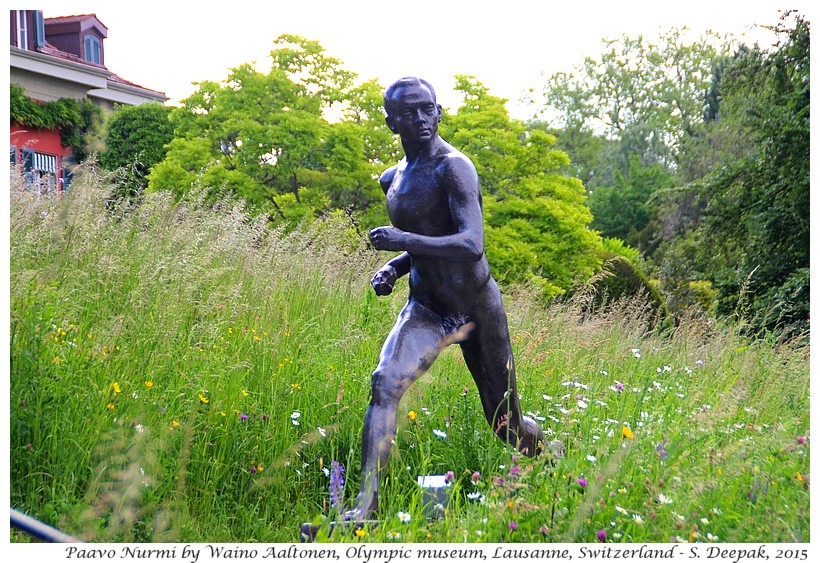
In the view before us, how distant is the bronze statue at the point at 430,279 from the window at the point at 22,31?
17097 mm

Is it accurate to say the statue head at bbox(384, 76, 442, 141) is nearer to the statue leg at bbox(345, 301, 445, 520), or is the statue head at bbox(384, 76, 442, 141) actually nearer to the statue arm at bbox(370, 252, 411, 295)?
the statue arm at bbox(370, 252, 411, 295)

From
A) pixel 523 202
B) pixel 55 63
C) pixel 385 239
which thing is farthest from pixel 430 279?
pixel 55 63

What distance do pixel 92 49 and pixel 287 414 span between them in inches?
790

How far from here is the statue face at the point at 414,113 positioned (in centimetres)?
418

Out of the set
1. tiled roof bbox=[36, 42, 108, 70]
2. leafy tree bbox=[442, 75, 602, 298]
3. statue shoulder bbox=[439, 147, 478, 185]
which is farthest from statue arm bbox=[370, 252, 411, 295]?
tiled roof bbox=[36, 42, 108, 70]

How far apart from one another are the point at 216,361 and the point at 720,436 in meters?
2.92

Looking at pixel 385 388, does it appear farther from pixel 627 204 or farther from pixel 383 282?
pixel 627 204

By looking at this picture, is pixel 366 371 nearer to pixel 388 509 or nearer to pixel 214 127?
pixel 388 509

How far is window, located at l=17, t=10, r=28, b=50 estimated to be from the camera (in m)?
19.0

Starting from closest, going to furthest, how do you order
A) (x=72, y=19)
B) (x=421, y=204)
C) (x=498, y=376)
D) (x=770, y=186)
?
(x=421, y=204), (x=498, y=376), (x=770, y=186), (x=72, y=19)

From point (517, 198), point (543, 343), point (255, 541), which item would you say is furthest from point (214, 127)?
point (255, 541)

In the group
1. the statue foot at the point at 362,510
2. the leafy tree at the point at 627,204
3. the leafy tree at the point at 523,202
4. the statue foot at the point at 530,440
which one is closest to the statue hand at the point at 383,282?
the statue foot at the point at 362,510

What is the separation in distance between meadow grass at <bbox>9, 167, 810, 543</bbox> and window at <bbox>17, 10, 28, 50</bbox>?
13.8 meters

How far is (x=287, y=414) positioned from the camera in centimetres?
525
